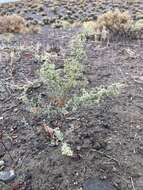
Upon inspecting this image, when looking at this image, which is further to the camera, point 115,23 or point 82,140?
point 115,23

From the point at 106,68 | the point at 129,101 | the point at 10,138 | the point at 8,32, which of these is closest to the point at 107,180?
the point at 10,138

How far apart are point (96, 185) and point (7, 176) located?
0.72 metres

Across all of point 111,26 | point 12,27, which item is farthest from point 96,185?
point 12,27

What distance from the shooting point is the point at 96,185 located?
372 centimetres

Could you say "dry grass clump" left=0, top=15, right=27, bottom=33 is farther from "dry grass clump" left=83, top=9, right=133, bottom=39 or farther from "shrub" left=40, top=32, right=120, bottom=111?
"shrub" left=40, top=32, right=120, bottom=111

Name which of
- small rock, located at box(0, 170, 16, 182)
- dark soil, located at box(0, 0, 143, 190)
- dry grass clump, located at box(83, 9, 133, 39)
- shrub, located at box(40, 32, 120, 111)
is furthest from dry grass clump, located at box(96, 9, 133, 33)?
small rock, located at box(0, 170, 16, 182)

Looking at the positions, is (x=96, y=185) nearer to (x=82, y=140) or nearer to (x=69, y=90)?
(x=82, y=140)

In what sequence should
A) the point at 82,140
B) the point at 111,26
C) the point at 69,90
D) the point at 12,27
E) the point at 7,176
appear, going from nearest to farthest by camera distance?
the point at 7,176 → the point at 82,140 → the point at 69,90 → the point at 111,26 → the point at 12,27

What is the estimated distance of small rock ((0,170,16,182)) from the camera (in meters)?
3.89

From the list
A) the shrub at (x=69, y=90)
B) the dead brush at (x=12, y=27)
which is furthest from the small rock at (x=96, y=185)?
the dead brush at (x=12, y=27)

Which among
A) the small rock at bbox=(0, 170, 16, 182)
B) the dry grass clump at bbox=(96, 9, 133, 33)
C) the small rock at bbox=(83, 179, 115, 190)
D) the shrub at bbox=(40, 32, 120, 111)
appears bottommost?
the dry grass clump at bbox=(96, 9, 133, 33)

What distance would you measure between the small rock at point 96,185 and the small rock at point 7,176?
1.94 feet

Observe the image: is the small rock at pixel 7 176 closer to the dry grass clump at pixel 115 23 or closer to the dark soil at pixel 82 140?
the dark soil at pixel 82 140

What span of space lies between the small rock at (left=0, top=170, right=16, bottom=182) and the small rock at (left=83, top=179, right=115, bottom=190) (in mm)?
590
